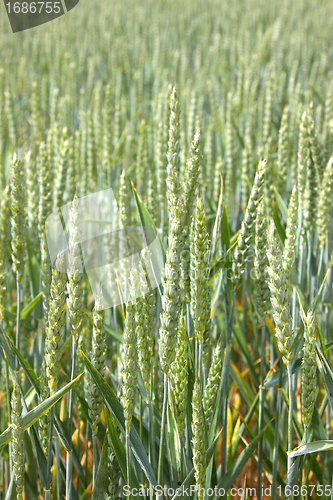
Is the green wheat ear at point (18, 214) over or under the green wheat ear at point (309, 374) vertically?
over

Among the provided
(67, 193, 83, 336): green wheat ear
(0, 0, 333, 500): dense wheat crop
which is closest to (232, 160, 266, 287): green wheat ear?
(0, 0, 333, 500): dense wheat crop

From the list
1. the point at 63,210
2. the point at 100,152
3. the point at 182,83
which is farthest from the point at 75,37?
the point at 63,210

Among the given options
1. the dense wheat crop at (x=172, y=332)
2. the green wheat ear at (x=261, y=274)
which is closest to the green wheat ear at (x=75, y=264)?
the dense wheat crop at (x=172, y=332)

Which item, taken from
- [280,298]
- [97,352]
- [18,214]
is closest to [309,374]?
[280,298]

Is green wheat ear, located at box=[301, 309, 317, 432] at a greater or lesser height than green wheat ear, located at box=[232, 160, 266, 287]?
lesser

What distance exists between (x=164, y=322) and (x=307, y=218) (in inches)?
19.1

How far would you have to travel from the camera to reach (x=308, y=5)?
537 cm

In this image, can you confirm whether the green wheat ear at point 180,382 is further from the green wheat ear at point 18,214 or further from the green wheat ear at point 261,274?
the green wheat ear at point 18,214

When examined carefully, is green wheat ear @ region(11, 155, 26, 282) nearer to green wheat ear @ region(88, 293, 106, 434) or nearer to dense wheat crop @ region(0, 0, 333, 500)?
dense wheat crop @ region(0, 0, 333, 500)

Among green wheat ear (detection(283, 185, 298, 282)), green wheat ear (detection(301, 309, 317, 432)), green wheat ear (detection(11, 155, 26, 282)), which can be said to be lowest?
green wheat ear (detection(301, 309, 317, 432))

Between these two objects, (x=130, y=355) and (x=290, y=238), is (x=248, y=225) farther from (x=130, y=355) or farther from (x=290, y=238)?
(x=130, y=355)

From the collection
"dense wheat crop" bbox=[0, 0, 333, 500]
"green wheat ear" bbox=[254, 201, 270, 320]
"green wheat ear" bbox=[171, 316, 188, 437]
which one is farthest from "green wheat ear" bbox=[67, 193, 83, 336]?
"green wheat ear" bbox=[254, 201, 270, 320]

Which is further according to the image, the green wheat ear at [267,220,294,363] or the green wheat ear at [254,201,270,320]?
the green wheat ear at [254,201,270,320]

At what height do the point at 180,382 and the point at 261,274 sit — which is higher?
the point at 261,274
